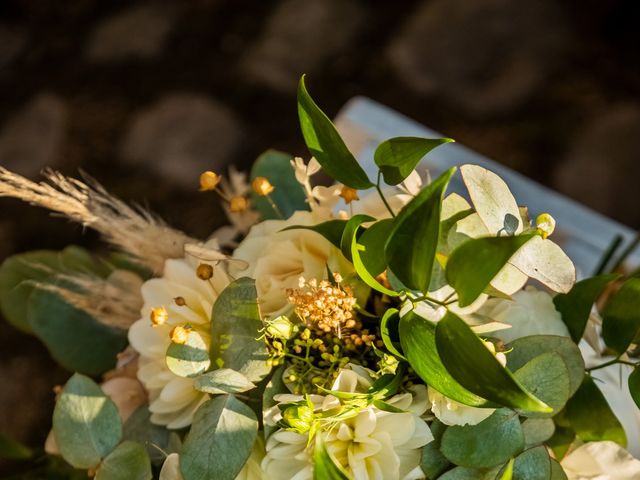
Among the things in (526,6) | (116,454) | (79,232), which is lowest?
(79,232)

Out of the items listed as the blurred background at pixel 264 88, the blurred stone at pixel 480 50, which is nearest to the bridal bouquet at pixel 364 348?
the blurred background at pixel 264 88

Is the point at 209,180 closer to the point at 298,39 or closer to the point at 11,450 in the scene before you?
the point at 11,450

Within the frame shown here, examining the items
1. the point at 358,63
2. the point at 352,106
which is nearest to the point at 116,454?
the point at 352,106

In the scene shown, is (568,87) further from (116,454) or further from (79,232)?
(116,454)

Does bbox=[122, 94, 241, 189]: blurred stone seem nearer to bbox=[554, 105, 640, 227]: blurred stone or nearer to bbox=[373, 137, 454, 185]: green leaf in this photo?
bbox=[554, 105, 640, 227]: blurred stone

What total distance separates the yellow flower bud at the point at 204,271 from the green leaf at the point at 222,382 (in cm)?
7

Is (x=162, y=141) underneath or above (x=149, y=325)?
underneath

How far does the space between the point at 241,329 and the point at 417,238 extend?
148mm

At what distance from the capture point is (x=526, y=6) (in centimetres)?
172

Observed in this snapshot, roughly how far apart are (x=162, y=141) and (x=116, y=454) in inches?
48.2

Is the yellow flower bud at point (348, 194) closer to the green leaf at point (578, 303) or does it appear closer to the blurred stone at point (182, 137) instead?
the green leaf at point (578, 303)

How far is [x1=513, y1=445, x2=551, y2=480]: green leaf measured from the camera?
47 cm

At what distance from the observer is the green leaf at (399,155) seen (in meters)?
0.43

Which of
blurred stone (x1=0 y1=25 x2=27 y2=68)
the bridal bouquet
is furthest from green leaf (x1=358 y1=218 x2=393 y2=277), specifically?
blurred stone (x1=0 y1=25 x2=27 y2=68)
